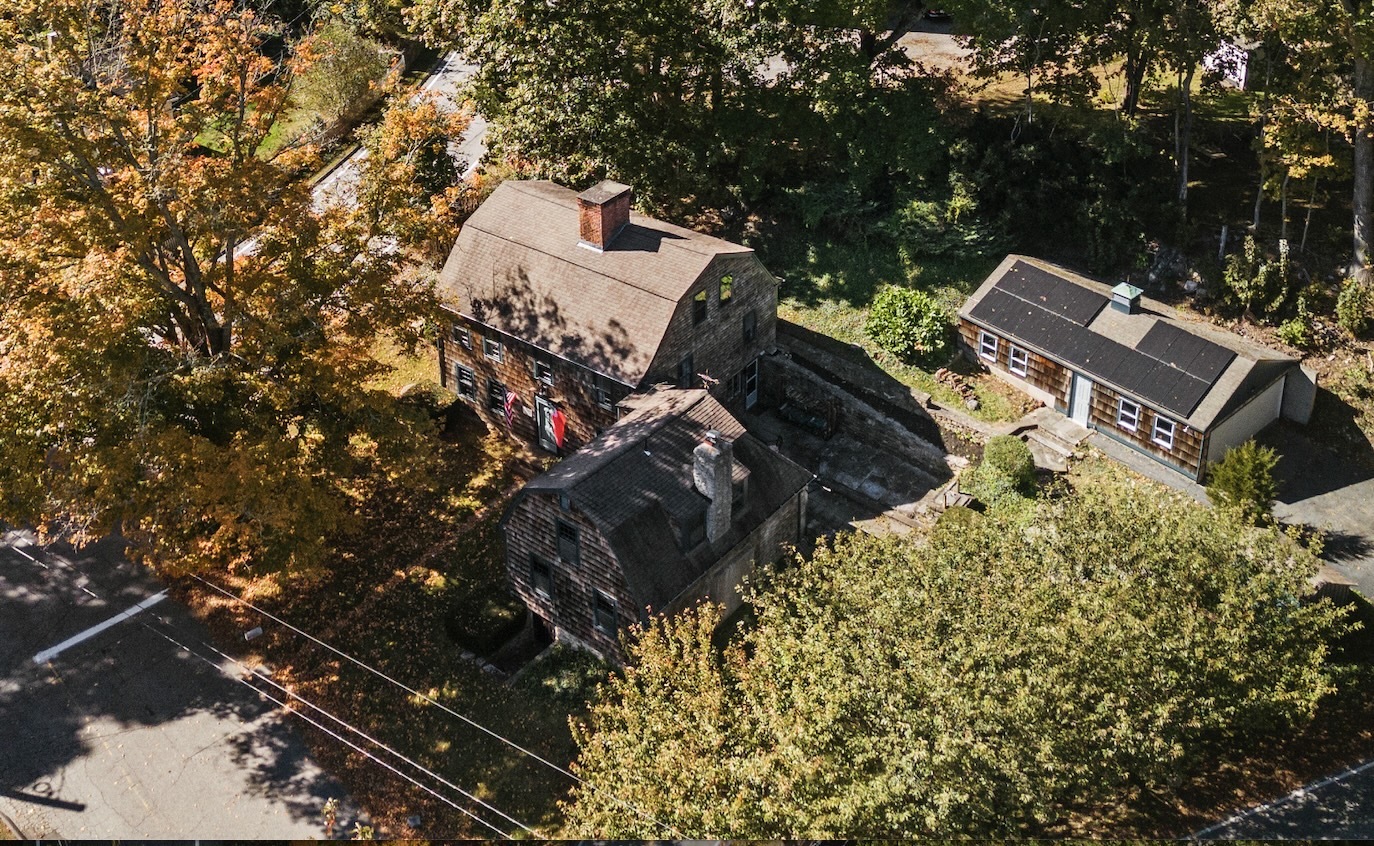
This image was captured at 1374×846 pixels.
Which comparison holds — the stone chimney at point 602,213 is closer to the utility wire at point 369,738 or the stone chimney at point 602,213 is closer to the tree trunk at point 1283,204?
the utility wire at point 369,738

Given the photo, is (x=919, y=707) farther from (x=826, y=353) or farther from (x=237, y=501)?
(x=826, y=353)

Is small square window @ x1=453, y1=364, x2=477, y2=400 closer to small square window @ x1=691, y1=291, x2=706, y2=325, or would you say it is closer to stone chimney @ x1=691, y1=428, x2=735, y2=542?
small square window @ x1=691, y1=291, x2=706, y2=325

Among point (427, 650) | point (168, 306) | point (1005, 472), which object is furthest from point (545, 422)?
point (1005, 472)

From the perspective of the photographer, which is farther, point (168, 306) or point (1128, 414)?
point (1128, 414)

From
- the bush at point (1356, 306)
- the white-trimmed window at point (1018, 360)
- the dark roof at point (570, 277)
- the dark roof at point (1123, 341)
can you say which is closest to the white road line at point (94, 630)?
the dark roof at point (570, 277)

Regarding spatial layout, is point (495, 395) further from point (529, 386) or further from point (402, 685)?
point (402, 685)

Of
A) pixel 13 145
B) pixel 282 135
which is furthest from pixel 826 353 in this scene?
pixel 282 135

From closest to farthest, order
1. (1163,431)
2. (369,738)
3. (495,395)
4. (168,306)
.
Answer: (369,738) < (168,306) < (1163,431) < (495,395)
